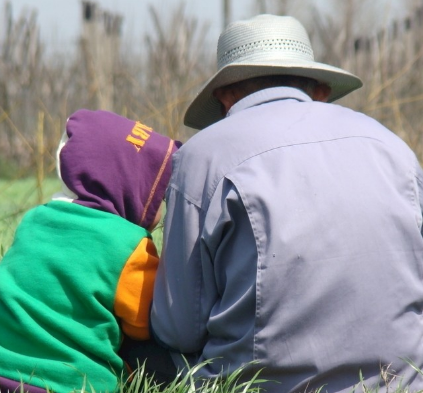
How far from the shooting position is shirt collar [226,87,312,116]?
2.31 metres

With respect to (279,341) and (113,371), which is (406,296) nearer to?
(279,341)

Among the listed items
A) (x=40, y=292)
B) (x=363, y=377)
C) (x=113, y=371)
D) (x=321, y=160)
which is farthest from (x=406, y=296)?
(x=40, y=292)

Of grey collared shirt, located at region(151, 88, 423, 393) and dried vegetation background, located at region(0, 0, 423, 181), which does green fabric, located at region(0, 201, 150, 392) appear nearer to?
grey collared shirt, located at region(151, 88, 423, 393)

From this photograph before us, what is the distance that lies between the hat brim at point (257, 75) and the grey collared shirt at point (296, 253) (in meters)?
0.25

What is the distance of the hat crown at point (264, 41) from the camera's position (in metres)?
2.46

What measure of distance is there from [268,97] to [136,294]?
2.13ft

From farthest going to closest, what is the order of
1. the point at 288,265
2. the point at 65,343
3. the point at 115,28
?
the point at 115,28
the point at 65,343
the point at 288,265

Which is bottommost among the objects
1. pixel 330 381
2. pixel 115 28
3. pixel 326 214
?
pixel 115 28

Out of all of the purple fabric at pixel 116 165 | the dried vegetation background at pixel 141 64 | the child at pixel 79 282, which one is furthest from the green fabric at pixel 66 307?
the dried vegetation background at pixel 141 64

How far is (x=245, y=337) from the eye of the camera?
2.04m

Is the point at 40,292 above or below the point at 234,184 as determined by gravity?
below

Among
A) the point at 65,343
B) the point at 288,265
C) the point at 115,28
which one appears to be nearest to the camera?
the point at 288,265

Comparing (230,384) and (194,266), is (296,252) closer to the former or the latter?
(194,266)

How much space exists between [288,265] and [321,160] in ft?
0.94
